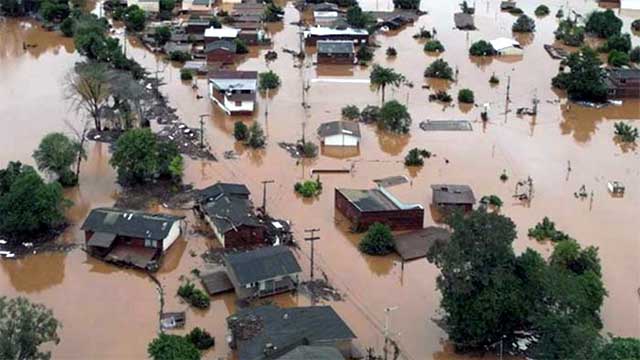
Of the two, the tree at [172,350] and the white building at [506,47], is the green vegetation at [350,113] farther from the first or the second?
the tree at [172,350]

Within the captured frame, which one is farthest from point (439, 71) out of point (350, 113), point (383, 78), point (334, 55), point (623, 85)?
point (623, 85)

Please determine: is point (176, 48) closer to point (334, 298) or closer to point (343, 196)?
point (343, 196)

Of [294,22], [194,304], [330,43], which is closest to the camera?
[194,304]

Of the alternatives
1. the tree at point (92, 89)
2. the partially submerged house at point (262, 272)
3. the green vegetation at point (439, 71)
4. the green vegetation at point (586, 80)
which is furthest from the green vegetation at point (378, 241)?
the green vegetation at point (439, 71)

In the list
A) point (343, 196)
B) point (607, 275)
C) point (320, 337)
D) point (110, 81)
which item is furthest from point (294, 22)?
point (320, 337)

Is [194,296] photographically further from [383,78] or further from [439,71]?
[439,71]

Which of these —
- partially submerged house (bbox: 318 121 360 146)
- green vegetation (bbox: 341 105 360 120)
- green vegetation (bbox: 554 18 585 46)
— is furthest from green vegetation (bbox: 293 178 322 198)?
green vegetation (bbox: 554 18 585 46)
